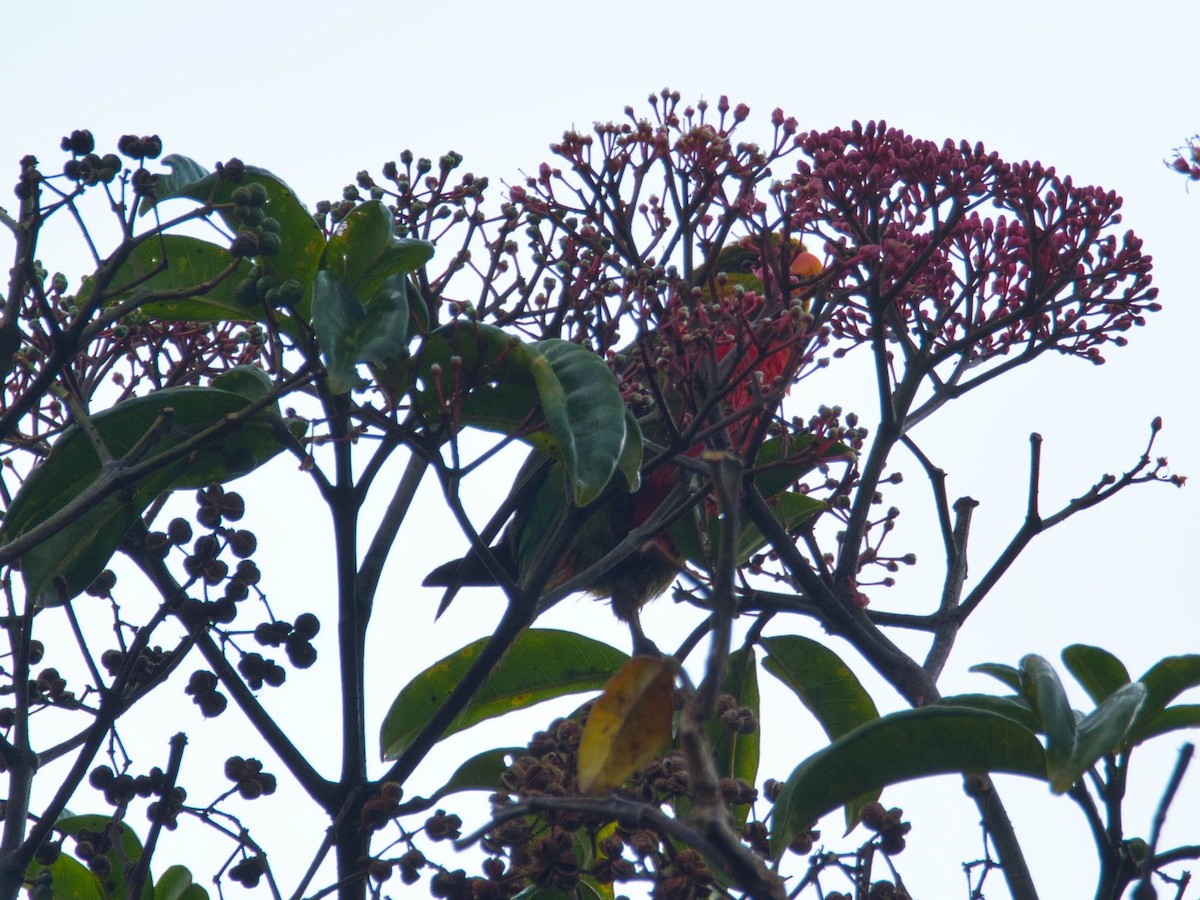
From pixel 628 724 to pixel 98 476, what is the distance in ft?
3.32

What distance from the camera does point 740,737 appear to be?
2.48 metres

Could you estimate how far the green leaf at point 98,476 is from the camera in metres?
1.96

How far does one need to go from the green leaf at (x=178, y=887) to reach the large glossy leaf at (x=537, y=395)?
3.21 ft

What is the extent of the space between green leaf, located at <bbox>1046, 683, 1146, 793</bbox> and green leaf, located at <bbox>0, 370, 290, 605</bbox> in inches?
43.9

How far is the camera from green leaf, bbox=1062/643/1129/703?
5.76ft

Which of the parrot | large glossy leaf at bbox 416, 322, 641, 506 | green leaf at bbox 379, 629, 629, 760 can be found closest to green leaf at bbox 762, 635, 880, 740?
green leaf at bbox 379, 629, 629, 760

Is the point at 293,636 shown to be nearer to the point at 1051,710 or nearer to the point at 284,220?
the point at 284,220

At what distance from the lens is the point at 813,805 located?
1.67 metres

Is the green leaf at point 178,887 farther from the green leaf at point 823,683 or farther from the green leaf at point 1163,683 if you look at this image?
the green leaf at point 1163,683

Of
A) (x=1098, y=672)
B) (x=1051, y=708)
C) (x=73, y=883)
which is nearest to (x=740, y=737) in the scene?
(x=1098, y=672)

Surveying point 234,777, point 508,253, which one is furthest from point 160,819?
point 508,253

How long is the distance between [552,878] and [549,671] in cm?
89

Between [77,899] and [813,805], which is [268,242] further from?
[77,899]

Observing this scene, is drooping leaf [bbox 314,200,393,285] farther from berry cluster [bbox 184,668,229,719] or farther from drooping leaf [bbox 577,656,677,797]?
drooping leaf [bbox 577,656,677,797]
